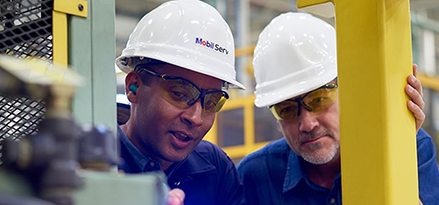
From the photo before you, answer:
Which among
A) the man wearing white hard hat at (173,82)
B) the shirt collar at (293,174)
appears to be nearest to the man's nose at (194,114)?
the man wearing white hard hat at (173,82)

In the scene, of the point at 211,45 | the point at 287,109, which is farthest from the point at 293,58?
the point at 211,45

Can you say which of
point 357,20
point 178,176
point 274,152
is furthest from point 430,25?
point 357,20

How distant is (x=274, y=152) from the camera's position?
A: 10.6 ft

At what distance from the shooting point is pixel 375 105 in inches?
62.6

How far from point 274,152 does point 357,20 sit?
1647 mm

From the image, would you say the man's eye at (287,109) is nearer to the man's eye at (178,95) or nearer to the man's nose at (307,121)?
the man's nose at (307,121)

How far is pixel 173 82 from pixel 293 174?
38.9 inches

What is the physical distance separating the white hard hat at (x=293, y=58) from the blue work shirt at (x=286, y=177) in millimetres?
342

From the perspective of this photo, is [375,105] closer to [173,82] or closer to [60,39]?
[60,39]

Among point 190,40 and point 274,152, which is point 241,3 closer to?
point 274,152

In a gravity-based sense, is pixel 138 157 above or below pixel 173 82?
below

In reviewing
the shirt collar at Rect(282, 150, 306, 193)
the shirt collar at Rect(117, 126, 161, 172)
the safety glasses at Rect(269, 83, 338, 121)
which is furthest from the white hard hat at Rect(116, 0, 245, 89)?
the shirt collar at Rect(282, 150, 306, 193)

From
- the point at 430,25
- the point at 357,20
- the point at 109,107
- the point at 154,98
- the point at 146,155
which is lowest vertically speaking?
the point at 430,25

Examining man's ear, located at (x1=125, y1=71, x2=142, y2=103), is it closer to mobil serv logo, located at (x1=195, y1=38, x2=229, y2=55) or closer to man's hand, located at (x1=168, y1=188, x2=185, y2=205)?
mobil serv logo, located at (x1=195, y1=38, x2=229, y2=55)
